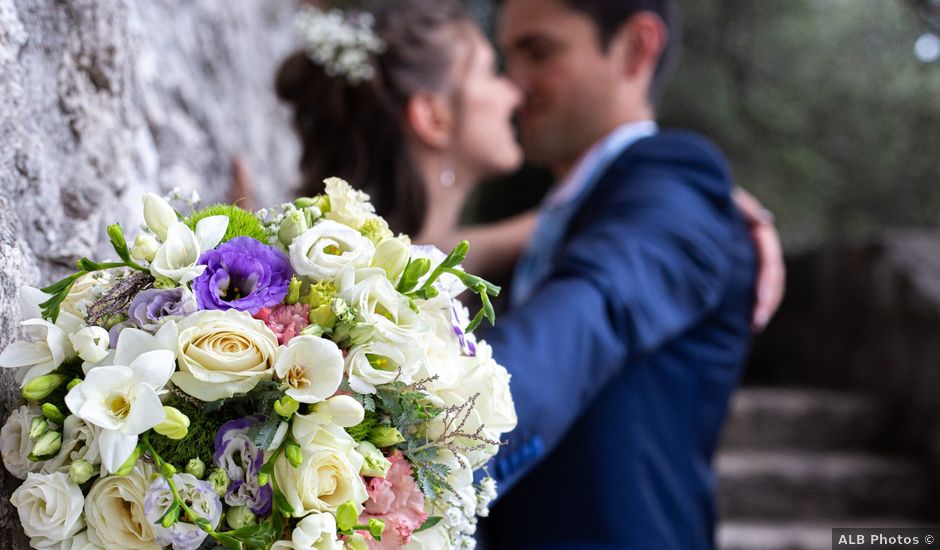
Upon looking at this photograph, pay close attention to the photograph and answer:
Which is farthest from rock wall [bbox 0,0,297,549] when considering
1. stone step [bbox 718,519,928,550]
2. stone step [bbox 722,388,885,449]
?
stone step [bbox 722,388,885,449]

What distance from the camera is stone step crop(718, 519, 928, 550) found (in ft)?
12.9

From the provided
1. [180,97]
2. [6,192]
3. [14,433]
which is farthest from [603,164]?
[14,433]

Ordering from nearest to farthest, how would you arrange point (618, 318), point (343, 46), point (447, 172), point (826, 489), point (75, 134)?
point (75, 134) → point (618, 318) → point (343, 46) → point (447, 172) → point (826, 489)

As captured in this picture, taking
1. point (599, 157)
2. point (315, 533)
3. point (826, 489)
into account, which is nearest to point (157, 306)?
point (315, 533)

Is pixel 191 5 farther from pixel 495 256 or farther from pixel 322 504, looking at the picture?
pixel 322 504

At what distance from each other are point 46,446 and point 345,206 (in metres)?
0.39

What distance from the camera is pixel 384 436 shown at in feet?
2.95

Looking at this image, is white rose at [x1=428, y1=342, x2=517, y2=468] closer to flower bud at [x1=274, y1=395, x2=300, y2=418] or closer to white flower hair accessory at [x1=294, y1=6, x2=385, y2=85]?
flower bud at [x1=274, y1=395, x2=300, y2=418]

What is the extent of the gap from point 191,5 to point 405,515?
2262 mm

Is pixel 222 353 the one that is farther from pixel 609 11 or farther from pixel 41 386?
pixel 609 11

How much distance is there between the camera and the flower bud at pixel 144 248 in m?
0.88

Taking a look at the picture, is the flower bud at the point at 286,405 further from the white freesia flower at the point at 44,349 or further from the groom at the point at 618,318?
the groom at the point at 618,318

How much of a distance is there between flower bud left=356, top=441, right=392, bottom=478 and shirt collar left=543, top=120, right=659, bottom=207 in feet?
5.14

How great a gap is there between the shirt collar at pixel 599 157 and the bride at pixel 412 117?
1.22 feet
